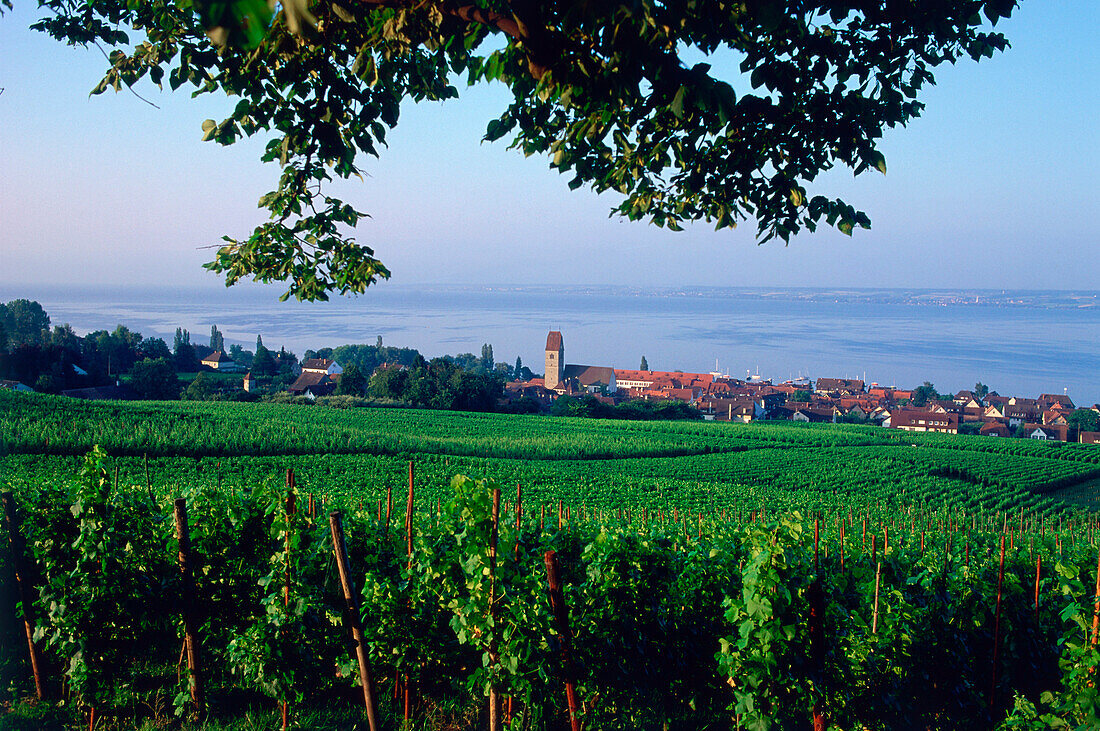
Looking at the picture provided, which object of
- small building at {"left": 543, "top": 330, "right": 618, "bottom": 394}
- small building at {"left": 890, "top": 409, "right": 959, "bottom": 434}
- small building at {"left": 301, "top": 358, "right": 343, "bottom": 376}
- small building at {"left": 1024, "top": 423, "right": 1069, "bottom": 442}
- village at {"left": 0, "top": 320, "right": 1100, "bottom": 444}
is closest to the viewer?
village at {"left": 0, "top": 320, "right": 1100, "bottom": 444}

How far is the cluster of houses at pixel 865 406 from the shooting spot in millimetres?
71500

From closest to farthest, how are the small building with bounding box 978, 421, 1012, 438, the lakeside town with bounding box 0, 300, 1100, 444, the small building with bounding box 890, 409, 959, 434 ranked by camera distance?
the lakeside town with bounding box 0, 300, 1100, 444, the small building with bounding box 978, 421, 1012, 438, the small building with bounding box 890, 409, 959, 434

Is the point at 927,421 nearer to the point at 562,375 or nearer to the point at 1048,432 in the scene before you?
the point at 1048,432

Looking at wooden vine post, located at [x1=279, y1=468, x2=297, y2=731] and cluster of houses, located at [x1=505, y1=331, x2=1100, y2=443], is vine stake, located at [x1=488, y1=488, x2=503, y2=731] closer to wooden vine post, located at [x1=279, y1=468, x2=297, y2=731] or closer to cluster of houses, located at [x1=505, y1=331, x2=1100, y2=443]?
wooden vine post, located at [x1=279, y1=468, x2=297, y2=731]

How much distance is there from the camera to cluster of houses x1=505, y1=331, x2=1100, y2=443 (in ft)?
Answer: 235

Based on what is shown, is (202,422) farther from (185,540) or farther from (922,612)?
(922,612)

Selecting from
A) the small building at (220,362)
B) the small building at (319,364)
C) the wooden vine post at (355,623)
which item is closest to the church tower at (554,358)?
the small building at (319,364)

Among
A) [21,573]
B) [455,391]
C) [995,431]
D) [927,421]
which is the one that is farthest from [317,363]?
[21,573]

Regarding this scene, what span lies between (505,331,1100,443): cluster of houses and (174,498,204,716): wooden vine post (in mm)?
62433

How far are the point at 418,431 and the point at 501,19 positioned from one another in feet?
122

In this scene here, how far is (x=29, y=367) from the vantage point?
41.2 m

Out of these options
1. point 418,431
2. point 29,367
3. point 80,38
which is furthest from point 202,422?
point 80,38

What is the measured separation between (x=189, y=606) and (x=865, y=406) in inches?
3633

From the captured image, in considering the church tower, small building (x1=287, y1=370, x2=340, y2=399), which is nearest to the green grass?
small building (x1=287, y1=370, x2=340, y2=399)
